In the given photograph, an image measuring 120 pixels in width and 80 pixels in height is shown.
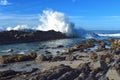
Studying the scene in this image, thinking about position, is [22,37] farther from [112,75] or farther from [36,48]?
[112,75]

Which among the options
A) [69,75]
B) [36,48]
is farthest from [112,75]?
[36,48]

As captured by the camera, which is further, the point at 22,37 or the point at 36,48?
the point at 22,37

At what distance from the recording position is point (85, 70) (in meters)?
20.9

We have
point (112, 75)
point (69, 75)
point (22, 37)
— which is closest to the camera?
point (69, 75)

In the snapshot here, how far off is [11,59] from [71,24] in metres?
61.6

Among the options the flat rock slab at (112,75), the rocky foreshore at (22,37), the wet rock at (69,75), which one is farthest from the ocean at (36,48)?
the wet rock at (69,75)

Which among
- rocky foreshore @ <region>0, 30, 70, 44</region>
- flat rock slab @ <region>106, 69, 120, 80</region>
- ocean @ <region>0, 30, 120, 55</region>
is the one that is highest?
rocky foreshore @ <region>0, 30, 70, 44</region>

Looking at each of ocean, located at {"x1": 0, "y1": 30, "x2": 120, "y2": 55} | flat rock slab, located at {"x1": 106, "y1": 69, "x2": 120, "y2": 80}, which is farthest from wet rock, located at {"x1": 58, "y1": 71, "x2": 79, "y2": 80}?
ocean, located at {"x1": 0, "y1": 30, "x2": 120, "y2": 55}

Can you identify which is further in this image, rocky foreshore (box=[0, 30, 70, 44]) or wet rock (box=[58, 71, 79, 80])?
rocky foreshore (box=[0, 30, 70, 44])

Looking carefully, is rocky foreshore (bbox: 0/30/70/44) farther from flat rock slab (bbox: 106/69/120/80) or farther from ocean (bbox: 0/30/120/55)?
flat rock slab (bbox: 106/69/120/80)

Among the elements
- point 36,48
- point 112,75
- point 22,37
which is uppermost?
point 22,37

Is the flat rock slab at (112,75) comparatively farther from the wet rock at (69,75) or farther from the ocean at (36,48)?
the ocean at (36,48)

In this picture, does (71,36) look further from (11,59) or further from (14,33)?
(11,59)

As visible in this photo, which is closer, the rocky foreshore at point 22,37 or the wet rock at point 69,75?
the wet rock at point 69,75
